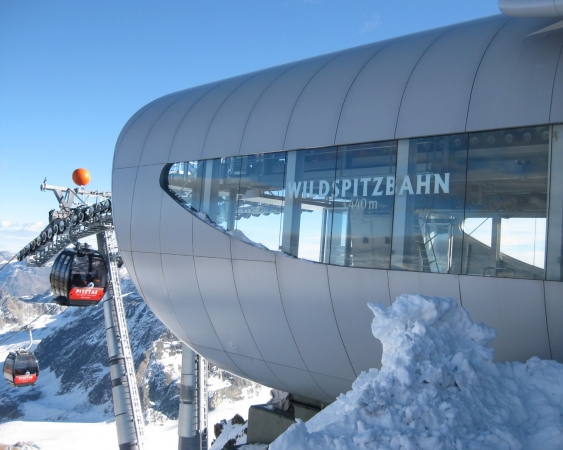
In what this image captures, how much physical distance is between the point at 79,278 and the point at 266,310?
8698mm

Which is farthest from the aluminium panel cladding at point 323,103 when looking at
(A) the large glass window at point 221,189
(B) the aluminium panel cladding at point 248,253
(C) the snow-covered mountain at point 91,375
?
(C) the snow-covered mountain at point 91,375

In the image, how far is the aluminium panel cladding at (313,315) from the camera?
6617 mm

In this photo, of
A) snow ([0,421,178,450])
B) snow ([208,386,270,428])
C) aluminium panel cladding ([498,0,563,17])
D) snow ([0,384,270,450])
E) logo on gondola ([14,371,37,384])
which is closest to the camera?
aluminium panel cladding ([498,0,563,17])

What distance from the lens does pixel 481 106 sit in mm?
5441

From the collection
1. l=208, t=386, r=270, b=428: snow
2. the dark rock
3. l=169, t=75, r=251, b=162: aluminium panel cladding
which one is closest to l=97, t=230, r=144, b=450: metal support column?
the dark rock

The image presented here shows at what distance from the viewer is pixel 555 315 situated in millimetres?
4980

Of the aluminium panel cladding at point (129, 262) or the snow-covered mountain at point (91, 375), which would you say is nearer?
the aluminium panel cladding at point (129, 262)

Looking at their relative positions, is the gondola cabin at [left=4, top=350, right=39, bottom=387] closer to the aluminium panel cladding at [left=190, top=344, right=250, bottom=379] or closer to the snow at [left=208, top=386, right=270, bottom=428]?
the aluminium panel cladding at [left=190, top=344, right=250, bottom=379]

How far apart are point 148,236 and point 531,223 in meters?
6.02

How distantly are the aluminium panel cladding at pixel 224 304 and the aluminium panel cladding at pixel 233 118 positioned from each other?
5.31 ft

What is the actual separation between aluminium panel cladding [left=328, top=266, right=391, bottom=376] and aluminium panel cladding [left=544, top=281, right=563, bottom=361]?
1626 millimetres

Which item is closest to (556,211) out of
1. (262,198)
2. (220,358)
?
(262,198)

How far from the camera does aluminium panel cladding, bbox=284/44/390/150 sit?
262 inches

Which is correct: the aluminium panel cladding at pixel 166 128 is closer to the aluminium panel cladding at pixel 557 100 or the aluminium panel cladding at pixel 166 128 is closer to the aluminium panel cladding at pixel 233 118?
the aluminium panel cladding at pixel 233 118
